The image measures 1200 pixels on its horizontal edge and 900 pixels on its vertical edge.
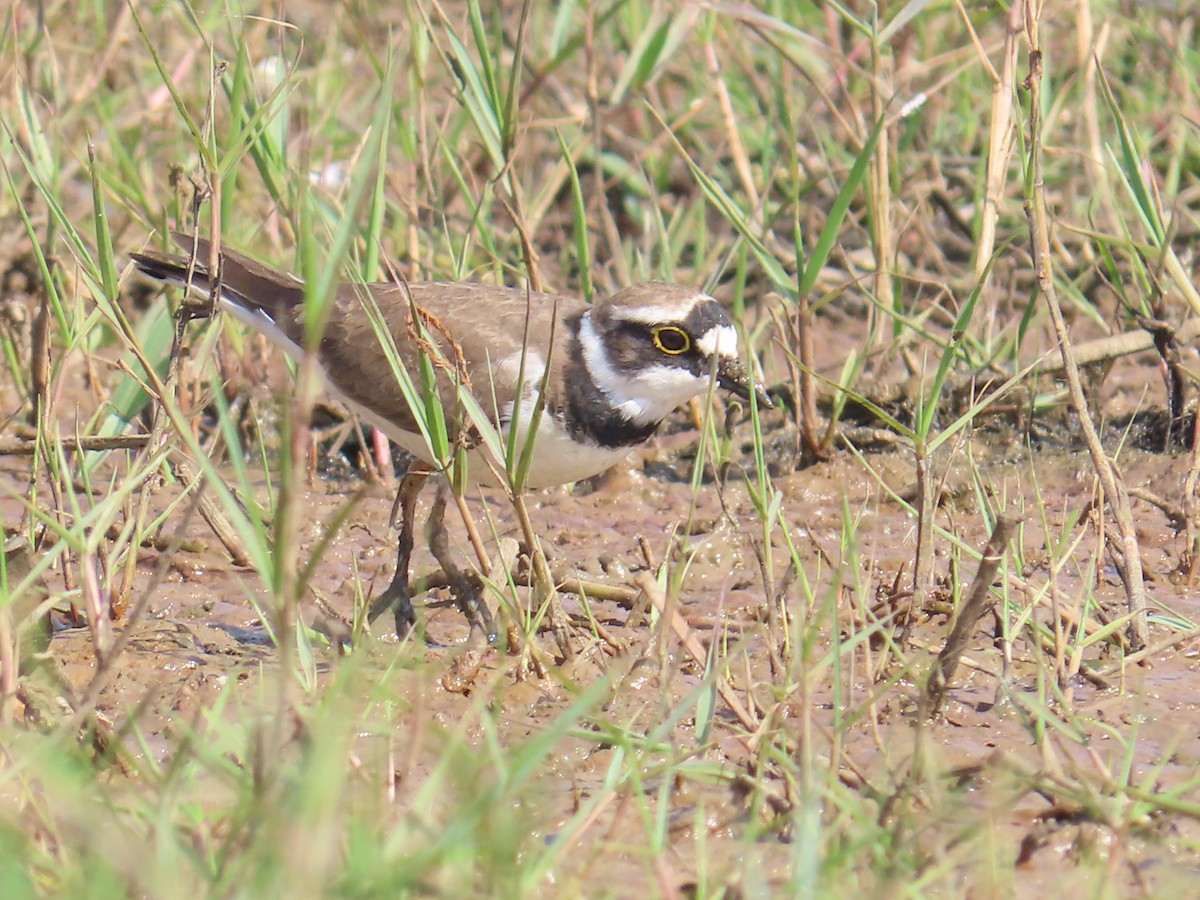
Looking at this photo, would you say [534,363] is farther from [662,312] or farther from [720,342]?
[720,342]

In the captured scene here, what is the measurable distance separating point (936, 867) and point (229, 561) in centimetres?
312

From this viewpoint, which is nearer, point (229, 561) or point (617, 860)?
point (617, 860)

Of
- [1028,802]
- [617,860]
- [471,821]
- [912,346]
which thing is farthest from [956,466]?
[471,821]

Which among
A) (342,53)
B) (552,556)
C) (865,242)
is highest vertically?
(342,53)

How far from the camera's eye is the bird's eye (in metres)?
5.38

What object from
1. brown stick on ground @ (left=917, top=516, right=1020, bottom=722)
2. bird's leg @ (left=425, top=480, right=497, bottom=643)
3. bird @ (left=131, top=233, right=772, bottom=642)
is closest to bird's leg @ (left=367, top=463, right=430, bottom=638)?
bird @ (left=131, top=233, right=772, bottom=642)

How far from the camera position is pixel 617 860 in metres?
3.43

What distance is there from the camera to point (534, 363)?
17.2ft

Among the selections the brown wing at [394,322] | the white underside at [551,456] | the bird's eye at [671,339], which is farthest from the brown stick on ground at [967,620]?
the brown wing at [394,322]

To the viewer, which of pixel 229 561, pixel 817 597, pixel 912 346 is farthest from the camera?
pixel 912 346

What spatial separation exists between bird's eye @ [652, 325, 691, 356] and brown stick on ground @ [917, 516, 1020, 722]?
171cm

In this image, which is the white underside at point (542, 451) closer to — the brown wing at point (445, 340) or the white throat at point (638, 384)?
the brown wing at point (445, 340)

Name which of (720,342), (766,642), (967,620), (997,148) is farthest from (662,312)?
(967,620)

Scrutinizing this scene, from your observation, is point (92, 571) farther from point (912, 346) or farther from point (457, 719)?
point (912, 346)
